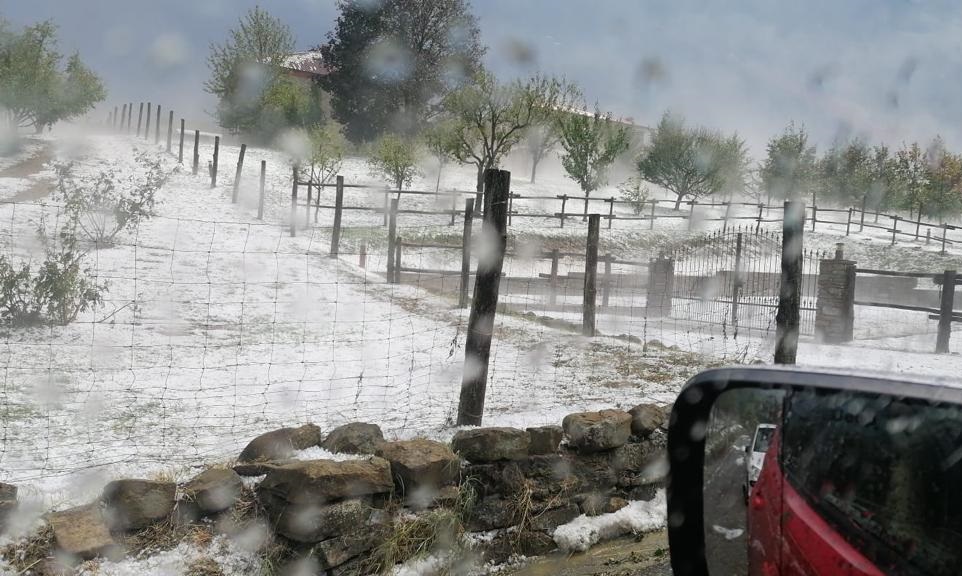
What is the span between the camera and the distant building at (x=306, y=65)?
55.1 meters

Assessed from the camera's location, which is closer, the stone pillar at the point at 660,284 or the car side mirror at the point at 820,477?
the car side mirror at the point at 820,477

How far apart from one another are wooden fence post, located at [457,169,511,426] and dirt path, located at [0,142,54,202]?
64.4 feet

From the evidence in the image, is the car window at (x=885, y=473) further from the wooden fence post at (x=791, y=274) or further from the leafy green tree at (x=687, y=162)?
the leafy green tree at (x=687, y=162)

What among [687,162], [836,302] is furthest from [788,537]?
[687,162]

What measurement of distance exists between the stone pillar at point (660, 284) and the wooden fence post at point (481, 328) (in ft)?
35.2

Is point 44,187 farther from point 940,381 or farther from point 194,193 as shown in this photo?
point 940,381

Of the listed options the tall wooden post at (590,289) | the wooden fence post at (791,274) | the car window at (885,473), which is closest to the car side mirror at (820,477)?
the car window at (885,473)

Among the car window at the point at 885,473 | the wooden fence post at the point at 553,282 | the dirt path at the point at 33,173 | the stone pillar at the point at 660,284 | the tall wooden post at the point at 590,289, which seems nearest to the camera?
the car window at the point at 885,473

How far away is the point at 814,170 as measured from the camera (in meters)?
48.9

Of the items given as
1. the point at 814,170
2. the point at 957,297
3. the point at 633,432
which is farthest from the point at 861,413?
the point at 814,170

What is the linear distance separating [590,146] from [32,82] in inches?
1054

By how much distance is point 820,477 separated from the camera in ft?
3.54

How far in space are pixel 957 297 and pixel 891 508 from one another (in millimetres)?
22676

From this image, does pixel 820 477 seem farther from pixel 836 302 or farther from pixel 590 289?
pixel 836 302
